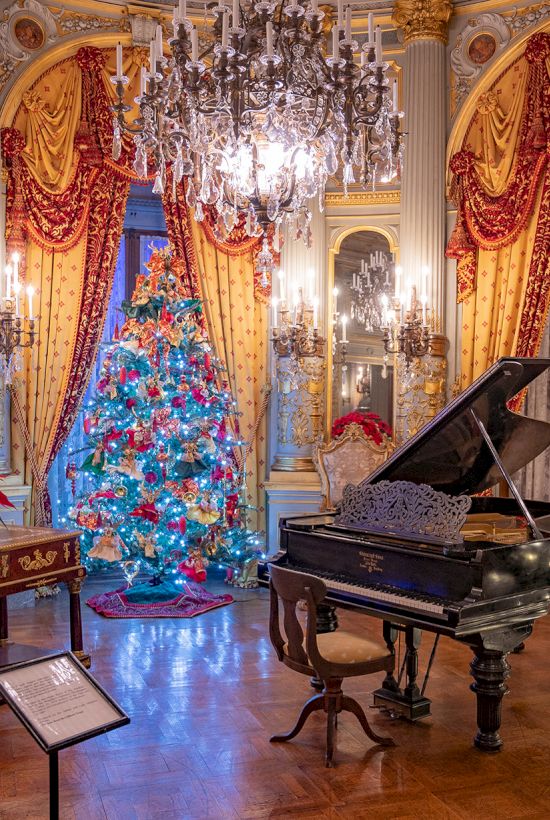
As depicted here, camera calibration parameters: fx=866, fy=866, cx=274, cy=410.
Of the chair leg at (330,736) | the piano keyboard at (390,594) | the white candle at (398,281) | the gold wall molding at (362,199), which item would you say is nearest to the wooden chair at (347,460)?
the white candle at (398,281)

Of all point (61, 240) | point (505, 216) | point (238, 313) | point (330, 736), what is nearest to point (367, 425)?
point (238, 313)

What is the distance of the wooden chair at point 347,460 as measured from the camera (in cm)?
741

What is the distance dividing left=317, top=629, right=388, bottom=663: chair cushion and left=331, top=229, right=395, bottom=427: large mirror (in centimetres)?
403

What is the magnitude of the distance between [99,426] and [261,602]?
6.50ft

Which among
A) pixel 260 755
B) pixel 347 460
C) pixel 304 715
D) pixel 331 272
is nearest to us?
pixel 260 755

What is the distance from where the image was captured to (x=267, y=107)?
4582 millimetres

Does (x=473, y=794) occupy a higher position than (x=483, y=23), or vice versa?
(x=483, y=23)

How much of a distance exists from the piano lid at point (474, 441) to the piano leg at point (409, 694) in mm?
847

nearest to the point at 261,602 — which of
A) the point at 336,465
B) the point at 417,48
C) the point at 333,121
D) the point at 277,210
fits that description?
the point at 336,465

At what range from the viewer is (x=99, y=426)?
6.91m

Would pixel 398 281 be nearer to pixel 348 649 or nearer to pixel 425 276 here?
pixel 425 276

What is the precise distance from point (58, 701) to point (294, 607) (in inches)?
63.9

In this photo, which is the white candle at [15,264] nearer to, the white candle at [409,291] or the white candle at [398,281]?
the white candle at [398,281]

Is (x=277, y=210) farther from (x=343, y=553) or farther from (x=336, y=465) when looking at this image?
(x=336, y=465)
